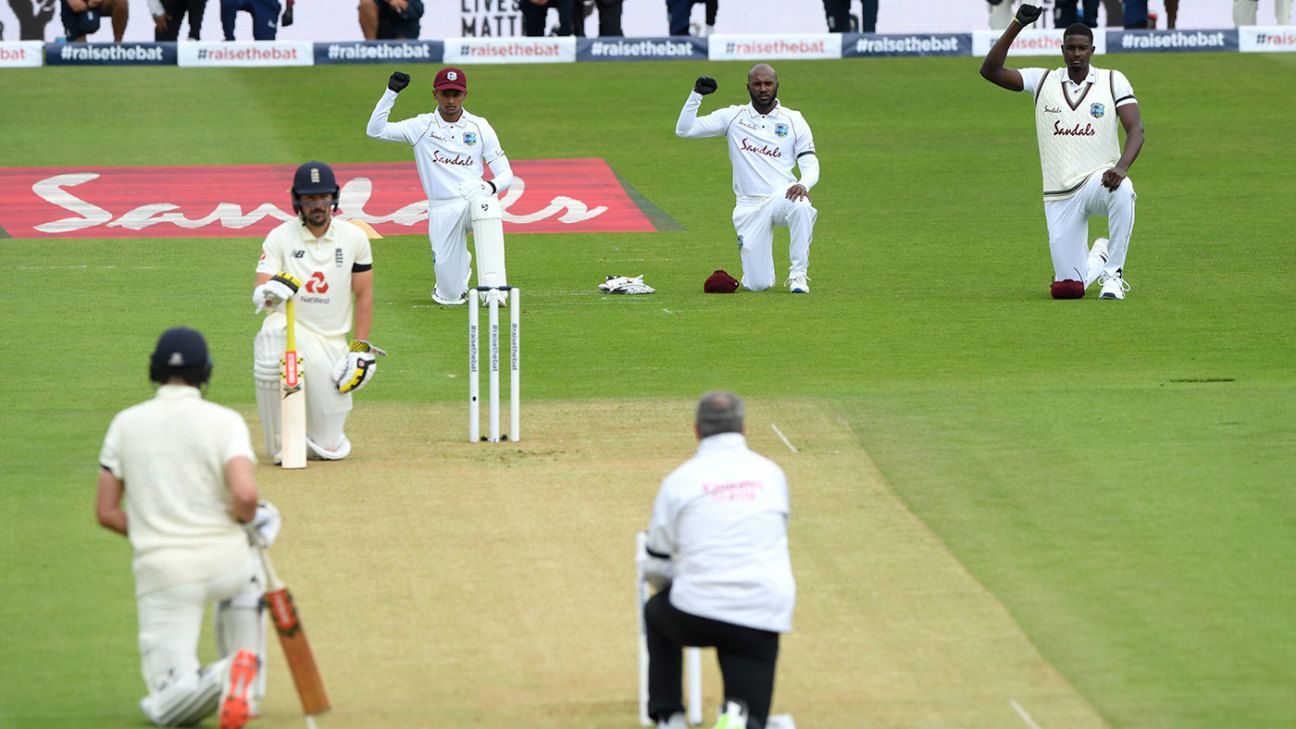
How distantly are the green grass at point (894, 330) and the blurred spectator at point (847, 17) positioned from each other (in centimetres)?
79

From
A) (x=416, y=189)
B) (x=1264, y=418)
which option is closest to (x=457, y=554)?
(x=1264, y=418)

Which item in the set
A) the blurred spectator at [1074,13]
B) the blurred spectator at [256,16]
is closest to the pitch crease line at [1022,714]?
the blurred spectator at [1074,13]

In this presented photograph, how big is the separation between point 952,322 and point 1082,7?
46.9ft

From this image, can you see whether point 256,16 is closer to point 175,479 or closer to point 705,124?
point 705,124

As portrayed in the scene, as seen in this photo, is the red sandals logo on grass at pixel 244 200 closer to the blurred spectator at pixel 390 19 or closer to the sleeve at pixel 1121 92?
the blurred spectator at pixel 390 19

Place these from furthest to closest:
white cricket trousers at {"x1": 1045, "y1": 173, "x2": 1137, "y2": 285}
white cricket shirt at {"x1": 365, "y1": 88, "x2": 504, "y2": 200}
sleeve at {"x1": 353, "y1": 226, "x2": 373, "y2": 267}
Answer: white cricket shirt at {"x1": 365, "y1": 88, "x2": 504, "y2": 200}, white cricket trousers at {"x1": 1045, "y1": 173, "x2": 1137, "y2": 285}, sleeve at {"x1": 353, "y1": 226, "x2": 373, "y2": 267}

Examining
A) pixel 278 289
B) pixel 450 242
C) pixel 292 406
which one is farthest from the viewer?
pixel 450 242

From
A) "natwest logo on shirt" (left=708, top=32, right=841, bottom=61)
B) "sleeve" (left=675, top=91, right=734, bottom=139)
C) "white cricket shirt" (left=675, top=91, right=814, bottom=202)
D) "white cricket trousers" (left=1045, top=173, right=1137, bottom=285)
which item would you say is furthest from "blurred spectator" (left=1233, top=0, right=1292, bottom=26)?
"sleeve" (left=675, top=91, right=734, bottom=139)

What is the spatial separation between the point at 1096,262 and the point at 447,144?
5900 millimetres

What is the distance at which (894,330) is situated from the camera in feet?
53.5

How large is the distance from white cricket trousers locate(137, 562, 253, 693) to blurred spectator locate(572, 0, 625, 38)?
2289cm

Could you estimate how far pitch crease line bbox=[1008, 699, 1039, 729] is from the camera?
25.4 ft

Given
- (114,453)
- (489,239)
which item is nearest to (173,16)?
(489,239)

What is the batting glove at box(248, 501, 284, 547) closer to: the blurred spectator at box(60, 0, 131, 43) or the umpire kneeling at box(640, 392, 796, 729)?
the umpire kneeling at box(640, 392, 796, 729)
